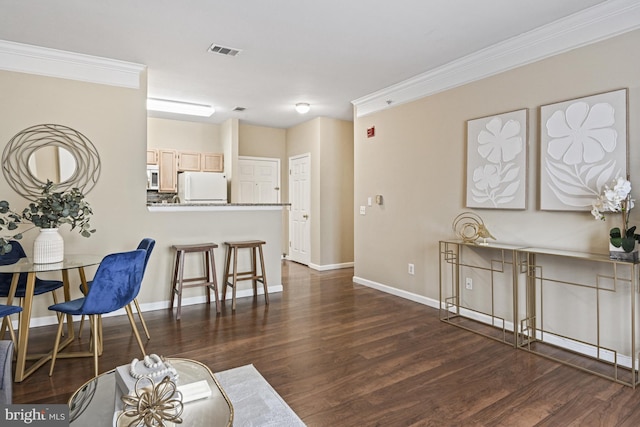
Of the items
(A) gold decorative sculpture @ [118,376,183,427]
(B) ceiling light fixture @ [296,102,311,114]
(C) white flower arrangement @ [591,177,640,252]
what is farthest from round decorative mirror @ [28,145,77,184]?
(C) white flower arrangement @ [591,177,640,252]

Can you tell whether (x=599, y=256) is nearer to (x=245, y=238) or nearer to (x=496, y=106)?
(x=496, y=106)

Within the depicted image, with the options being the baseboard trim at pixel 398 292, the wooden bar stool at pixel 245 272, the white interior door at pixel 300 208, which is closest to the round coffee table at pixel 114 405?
the wooden bar stool at pixel 245 272

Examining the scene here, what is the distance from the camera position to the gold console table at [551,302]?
260cm

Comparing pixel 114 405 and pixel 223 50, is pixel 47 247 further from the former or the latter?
pixel 223 50

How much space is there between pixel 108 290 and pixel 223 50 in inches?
94.2

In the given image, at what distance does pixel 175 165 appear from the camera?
6.32 metres

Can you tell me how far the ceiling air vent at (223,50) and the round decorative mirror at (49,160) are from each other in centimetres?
163

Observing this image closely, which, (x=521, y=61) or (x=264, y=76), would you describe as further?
(x=264, y=76)

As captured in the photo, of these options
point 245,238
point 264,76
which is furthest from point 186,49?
point 245,238

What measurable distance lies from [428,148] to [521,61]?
1.23m

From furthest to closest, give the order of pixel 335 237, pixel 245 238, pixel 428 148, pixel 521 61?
pixel 335 237
pixel 245 238
pixel 428 148
pixel 521 61

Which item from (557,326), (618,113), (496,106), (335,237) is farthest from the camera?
(335,237)

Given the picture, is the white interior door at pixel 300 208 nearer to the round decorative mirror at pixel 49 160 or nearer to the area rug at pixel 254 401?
the round decorative mirror at pixel 49 160

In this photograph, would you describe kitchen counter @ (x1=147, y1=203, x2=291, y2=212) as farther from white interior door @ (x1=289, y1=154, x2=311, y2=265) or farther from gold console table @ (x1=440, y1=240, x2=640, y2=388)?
gold console table @ (x1=440, y1=240, x2=640, y2=388)
